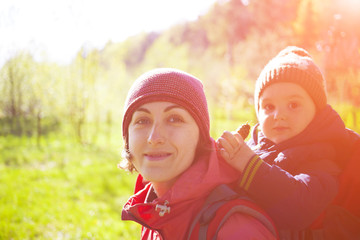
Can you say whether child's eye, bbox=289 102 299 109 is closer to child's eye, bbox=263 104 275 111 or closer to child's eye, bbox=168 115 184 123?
child's eye, bbox=263 104 275 111

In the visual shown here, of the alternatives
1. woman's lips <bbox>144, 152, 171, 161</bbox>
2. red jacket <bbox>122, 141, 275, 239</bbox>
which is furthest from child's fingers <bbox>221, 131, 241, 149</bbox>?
woman's lips <bbox>144, 152, 171, 161</bbox>

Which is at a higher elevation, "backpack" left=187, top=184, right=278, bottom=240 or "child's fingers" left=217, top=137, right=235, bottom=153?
"child's fingers" left=217, top=137, right=235, bottom=153

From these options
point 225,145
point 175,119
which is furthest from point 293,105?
point 175,119

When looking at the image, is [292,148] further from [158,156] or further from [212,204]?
[158,156]

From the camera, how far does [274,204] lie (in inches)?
67.7

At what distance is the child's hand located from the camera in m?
1.77

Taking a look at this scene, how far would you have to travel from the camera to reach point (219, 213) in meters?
1.55

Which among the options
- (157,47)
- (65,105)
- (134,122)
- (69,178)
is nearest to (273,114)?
(134,122)

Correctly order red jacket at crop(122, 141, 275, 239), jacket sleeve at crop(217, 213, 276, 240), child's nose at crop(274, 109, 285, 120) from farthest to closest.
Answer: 1. child's nose at crop(274, 109, 285, 120)
2. red jacket at crop(122, 141, 275, 239)
3. jacket sleeve at crop(217, 213, 276, 240)

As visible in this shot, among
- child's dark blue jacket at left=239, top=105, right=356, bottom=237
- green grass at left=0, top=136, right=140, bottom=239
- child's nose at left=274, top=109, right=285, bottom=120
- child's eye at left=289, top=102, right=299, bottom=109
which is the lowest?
green grass at left=0, top=136, right=140, bottom=239

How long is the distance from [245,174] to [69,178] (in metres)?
10.0

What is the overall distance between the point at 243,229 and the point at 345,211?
75 centimetres

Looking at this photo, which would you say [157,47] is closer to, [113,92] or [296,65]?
[113,92]

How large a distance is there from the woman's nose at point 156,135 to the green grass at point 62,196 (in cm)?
528
